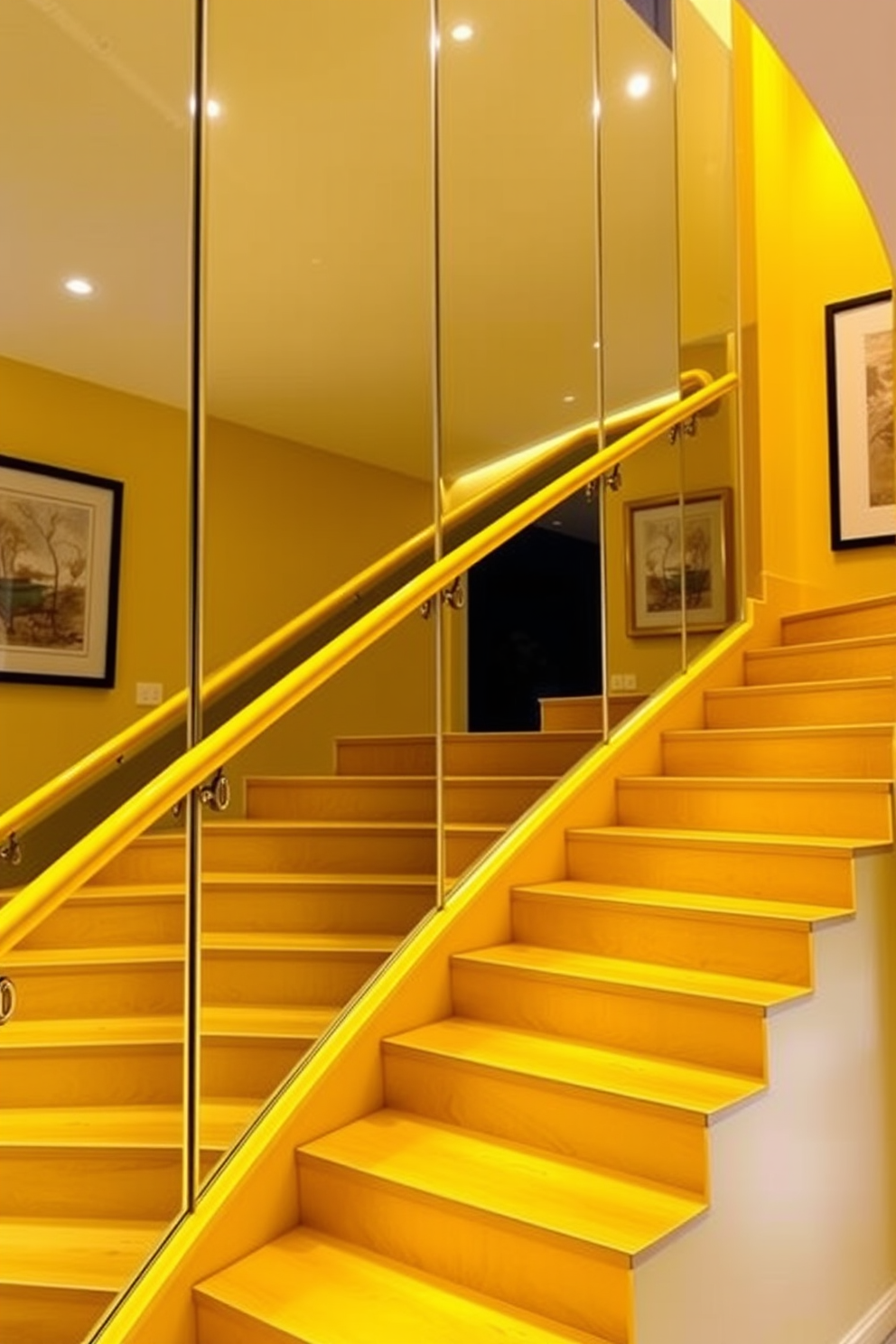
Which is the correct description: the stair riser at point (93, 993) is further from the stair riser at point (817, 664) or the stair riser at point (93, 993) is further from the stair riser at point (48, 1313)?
the stair riser at point (817, 664)

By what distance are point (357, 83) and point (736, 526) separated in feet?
7.20

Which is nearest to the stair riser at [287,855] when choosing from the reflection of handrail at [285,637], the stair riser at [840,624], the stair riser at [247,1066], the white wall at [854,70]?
the reflection of handrail at [285,637]

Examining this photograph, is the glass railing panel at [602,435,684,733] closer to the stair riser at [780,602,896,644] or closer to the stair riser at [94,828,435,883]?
the stair riser at [780,602,896,644]

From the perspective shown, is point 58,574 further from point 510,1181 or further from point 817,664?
point 817,664

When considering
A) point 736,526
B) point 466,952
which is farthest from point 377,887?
point 736,526

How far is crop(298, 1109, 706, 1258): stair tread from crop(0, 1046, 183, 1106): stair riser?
1.62ft

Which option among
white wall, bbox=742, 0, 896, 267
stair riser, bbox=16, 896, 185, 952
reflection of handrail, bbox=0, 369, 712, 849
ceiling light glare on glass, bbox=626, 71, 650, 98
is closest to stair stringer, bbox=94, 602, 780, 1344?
stair riser, bbox=16, 896, 185, 952

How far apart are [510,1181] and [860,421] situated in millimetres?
3748

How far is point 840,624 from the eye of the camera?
3.89 metres

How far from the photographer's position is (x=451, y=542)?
3789 mm

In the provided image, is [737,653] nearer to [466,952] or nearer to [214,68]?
[466,952]

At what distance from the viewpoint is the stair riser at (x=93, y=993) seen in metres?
2.64

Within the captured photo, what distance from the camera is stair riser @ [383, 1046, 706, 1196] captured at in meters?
1.92

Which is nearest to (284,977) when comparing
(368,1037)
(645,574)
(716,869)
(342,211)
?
(368,1037)
